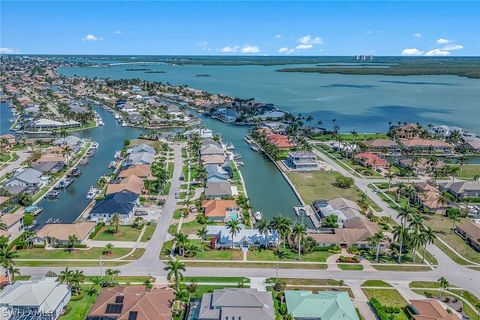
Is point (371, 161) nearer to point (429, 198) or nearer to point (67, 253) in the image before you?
point (429, 198)

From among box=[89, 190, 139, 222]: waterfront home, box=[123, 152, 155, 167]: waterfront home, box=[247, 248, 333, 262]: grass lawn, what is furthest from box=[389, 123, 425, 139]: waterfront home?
box=[89, 190, 139, 222]: waterfront home

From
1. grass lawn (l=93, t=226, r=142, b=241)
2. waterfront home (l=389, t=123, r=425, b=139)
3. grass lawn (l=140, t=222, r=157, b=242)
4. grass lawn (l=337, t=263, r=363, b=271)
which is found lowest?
grass lawn (l=337, t=263, r=363, b=271)

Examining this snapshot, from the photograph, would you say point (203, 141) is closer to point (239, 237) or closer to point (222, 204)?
point (222, 204)

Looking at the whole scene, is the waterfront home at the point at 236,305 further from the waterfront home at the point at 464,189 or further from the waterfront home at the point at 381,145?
the waterfront home at the point at 381,145

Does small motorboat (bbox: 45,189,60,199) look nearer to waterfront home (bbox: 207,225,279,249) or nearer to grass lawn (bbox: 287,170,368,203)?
waterfront home (bbox: 207,225,279,249)

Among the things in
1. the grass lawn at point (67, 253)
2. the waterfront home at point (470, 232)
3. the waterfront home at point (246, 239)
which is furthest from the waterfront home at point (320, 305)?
the waterfront home at point (470, 232)
